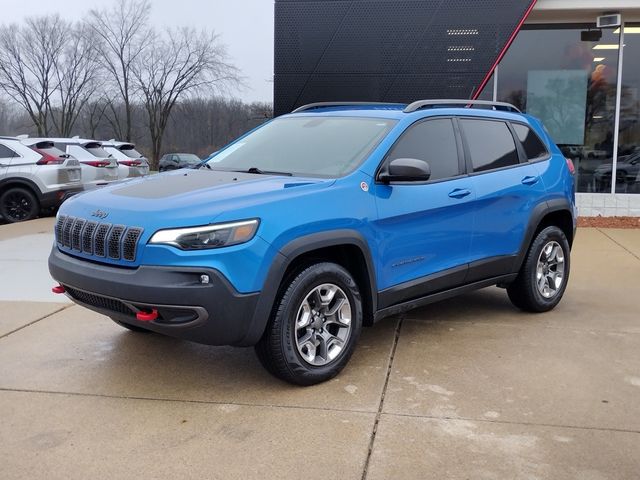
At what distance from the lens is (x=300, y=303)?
155 inches

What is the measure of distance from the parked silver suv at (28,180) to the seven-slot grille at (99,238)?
9205 mm

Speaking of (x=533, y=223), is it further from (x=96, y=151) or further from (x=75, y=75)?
(x=75, y=75)

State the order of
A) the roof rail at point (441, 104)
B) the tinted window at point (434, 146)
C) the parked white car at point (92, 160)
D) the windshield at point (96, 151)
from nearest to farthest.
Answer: the tinted window at point (434, 146) → the roof rail at point (441, 104) → the parked white car at point (92, 160) → the windshield at point (96, 151)

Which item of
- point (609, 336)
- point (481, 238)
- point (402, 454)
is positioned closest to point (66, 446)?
point (402, 454)

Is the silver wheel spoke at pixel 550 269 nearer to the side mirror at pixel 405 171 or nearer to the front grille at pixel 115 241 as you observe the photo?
the side mirror at pixel 405 171

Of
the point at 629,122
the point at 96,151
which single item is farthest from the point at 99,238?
the point at 96,151

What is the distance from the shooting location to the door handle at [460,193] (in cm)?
489

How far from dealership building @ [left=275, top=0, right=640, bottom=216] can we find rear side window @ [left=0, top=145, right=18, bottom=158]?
527 cm

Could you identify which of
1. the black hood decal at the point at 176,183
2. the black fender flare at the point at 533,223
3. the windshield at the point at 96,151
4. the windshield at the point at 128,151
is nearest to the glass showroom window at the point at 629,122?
the black fender flare at the point at 533,223

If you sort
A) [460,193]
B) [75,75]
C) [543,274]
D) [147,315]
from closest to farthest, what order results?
[147,315] → [460,193] → [543,274] → [75,75]

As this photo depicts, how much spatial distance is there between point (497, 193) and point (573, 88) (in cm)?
887

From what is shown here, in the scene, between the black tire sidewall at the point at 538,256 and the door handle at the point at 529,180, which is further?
the black tire sidewall at the point at 538,256

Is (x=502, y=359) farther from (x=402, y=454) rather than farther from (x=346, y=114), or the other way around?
(x=346, y=114)

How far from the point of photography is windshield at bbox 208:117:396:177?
455 cm
